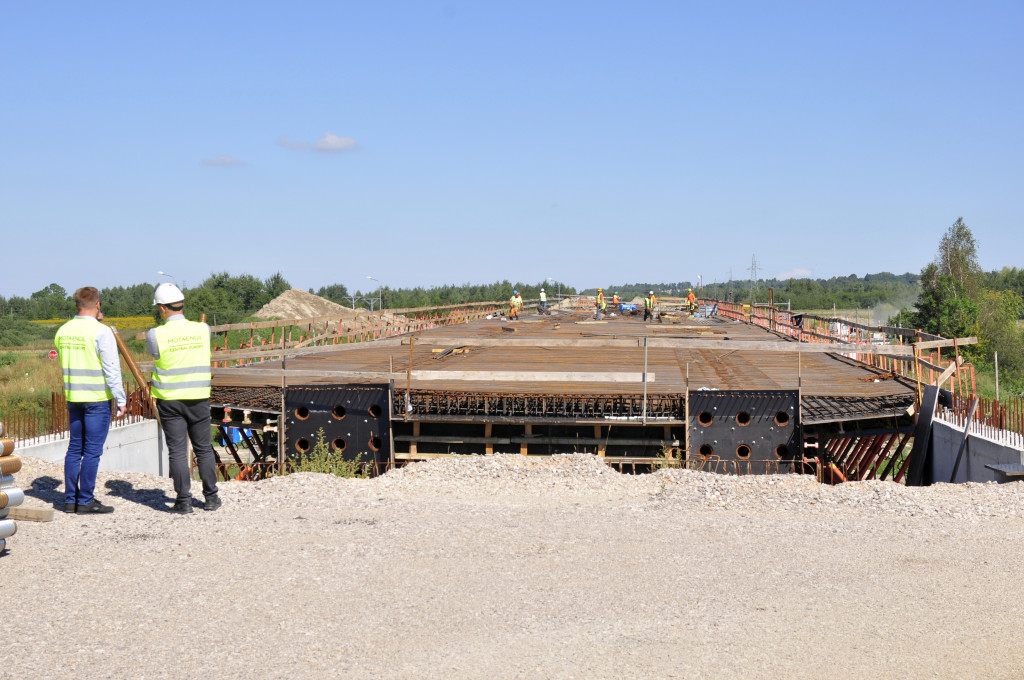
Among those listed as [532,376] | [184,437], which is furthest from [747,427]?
[184,437]

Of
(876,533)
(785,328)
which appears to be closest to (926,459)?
(876,533)

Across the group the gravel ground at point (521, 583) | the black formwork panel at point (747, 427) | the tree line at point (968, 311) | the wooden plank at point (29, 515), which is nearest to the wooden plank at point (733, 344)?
the black formwork panel at point (747, 427)

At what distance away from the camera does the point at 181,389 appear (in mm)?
7172

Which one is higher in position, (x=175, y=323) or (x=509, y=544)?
(x=175, y=323)

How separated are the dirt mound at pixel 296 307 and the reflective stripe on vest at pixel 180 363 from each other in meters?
61.6

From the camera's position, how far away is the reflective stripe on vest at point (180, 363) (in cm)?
714

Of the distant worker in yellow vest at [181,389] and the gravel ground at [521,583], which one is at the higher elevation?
the distant worker in yellow vest at [181,389]

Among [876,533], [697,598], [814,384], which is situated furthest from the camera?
[814,384]

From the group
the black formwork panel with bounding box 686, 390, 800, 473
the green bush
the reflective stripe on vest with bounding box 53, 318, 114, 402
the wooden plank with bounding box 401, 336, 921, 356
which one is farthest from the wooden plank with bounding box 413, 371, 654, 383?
the reflective stripe on vest with bounding box 53, 318, 114, 402

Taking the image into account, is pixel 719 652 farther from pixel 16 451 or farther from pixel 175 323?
pixel 16 451

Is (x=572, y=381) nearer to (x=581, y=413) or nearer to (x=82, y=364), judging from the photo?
(x=581, y=413)

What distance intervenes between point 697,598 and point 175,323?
15.3 feet

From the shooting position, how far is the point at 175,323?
7262mm

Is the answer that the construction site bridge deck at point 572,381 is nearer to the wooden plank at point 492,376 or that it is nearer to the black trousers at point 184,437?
the wooden plank at point 492,376
